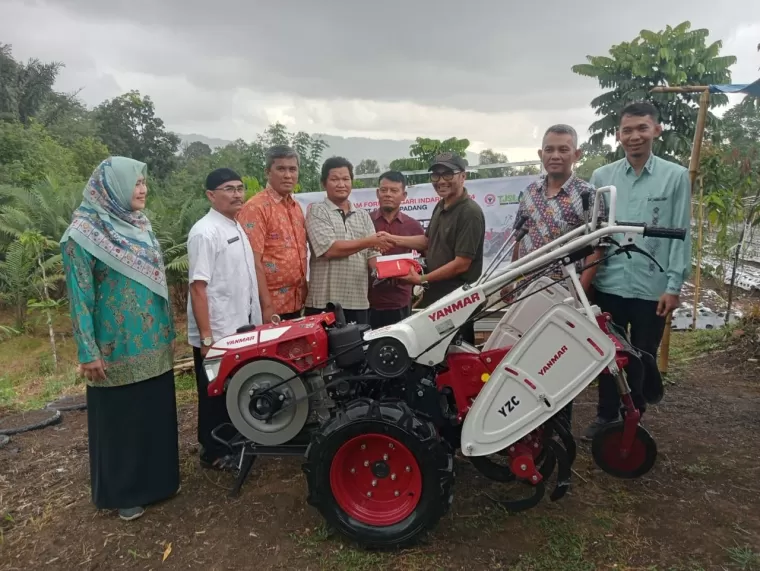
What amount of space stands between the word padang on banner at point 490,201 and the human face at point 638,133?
99.9 inches

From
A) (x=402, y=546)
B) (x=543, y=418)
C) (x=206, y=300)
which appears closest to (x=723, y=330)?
(x=543, y=418)

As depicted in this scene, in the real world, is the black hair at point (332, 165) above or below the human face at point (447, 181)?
above

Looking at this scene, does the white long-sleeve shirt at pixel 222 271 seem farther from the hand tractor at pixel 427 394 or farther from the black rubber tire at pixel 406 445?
the black rubber tire at pixel 406 445

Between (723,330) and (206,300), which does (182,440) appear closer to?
(206,300)

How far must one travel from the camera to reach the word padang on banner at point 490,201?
589cm

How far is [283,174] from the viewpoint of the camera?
3.53 m

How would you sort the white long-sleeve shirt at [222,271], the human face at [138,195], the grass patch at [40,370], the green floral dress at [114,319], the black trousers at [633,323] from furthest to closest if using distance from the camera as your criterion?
the grass patch at [40,370], the black trousers at [633,323], the white long-sleeve shirt at [222,271], the human face at [138,195], the green floral dress at [114,319]

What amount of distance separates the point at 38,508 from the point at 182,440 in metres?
1.03

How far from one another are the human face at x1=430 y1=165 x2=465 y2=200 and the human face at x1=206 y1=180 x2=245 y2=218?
51.2 inches

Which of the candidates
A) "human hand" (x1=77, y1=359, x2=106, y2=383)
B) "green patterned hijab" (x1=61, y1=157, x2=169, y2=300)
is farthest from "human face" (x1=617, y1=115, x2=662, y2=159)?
"human hand" (x1=77, y1=359, x2=106, y2=383)

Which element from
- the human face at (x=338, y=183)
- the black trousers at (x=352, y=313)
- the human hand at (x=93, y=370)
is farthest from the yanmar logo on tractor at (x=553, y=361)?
the human hand at (x=93, y=370)

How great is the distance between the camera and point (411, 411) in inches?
99.0

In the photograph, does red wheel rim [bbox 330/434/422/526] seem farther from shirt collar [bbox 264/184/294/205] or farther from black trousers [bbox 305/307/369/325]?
shirt collar [bbox 264/184/294/205]

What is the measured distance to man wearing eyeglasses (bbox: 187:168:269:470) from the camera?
303 centimetres
